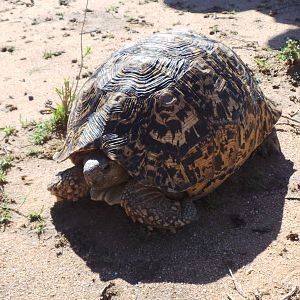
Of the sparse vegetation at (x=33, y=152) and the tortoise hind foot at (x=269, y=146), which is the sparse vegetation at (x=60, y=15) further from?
the tortoise hind foot at (x=269, y=146)

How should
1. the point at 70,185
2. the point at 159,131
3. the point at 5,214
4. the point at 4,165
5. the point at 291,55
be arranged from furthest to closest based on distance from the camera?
the point at 291,55, the point at 4,165, the point at 5,214, the point at 70,185, the point at 159,131

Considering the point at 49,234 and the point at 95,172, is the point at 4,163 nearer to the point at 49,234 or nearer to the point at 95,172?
the point at 49,234

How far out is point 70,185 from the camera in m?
4.07

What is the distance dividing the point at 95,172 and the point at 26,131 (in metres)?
2.12

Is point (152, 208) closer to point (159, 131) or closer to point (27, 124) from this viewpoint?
point (159, 131)

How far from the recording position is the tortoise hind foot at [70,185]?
407 centimetres

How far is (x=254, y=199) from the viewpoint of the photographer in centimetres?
420

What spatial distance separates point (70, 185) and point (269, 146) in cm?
192

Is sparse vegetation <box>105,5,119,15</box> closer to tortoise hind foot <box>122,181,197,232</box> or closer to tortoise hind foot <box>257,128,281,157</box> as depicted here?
tortoise hind foot <box>257,128,281,157</box>

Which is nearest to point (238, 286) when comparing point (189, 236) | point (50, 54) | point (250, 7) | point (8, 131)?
point (189, 236)

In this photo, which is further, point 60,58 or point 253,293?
point 60,58

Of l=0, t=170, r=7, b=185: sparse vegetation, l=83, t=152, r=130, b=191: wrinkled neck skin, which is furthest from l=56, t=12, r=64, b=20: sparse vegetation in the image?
l=83, t=152, r=130, b=191: wrinkled neck skin

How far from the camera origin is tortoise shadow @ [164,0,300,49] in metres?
8.59

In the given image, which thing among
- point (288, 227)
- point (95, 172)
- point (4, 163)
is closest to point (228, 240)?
point (288, 227)
